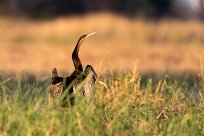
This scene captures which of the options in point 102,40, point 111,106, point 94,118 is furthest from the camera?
point 102,40

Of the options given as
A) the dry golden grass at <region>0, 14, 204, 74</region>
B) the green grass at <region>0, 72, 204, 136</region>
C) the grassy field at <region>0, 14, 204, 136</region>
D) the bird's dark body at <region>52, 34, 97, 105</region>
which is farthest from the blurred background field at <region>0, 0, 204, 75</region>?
the green grass at <region>0, 72, 204, 136</region>

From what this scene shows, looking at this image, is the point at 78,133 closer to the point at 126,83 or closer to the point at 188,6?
the point at 126,83

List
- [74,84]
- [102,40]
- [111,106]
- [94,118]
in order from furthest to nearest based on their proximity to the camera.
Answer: [102,40], [111,106], [74,84], [94,118]

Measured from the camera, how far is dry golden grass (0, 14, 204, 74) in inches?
685

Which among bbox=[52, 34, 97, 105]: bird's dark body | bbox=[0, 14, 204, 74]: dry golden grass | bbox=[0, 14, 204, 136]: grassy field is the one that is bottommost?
bbox=[0, 14, 204, 74]: dry golden grass

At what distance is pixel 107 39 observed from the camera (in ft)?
68.9

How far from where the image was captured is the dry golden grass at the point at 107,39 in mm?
17391

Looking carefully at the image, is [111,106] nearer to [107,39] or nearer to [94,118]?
[94,118]

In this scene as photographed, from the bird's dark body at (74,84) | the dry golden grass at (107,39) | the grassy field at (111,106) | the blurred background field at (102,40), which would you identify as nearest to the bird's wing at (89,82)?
the bird's dark body at (74,84)

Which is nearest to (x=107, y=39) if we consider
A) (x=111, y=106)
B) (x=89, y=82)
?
(x=111, y=106)

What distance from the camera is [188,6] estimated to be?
41781 mm

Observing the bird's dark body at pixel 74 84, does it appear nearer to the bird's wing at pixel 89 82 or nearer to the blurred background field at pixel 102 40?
the bird's wing at pixel 89 82

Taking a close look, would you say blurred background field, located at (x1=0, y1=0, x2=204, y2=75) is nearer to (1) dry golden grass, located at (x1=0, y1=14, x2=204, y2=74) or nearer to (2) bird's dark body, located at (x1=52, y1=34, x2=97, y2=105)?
(1) dry golden grass, located at (x1=0, y1=14, x2=204, y2=74)

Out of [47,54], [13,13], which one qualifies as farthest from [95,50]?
[13,13]
